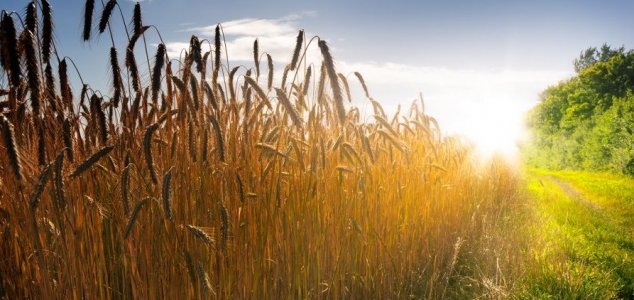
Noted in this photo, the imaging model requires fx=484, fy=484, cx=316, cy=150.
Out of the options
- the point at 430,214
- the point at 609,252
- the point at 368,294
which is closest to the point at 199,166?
the point at 368,294

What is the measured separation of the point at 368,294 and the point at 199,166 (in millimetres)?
1346

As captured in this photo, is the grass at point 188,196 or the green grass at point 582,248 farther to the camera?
the green grass at point 582,248

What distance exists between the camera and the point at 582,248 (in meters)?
5.02

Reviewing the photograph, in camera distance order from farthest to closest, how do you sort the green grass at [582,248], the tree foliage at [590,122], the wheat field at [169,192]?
the tree foliage at [590,122] → the green grass at [582,248] → the wheat field at [169,192]

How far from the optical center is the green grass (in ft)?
10.6

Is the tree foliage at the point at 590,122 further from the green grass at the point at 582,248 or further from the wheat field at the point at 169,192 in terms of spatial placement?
the wheat field at the point at 169,192

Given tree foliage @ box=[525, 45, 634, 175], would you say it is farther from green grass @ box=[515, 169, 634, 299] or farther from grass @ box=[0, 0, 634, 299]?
grass @ box=[0, 0, 634, 299]

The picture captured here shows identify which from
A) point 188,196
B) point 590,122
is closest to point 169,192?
point 188,196

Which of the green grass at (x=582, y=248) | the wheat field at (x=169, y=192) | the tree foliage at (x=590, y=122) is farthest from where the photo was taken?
the tree foliage at (x=590, y=122)

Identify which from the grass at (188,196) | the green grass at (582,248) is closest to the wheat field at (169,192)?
the grass at (188,196)

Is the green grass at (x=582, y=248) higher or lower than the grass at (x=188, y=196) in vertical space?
lower

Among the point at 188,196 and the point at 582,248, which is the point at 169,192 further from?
the point at 582,248

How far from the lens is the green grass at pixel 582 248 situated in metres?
3.23

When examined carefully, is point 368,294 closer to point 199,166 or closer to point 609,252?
point 199,166
